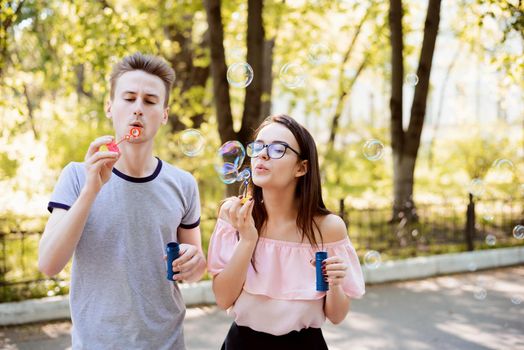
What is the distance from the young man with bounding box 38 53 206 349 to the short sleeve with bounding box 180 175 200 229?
0.06 metres

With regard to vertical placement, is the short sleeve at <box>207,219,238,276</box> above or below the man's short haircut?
below

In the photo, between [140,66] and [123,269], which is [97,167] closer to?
[123,269]

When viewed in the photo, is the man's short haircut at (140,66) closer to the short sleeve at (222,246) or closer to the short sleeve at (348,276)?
the short sleeve at (222,246)

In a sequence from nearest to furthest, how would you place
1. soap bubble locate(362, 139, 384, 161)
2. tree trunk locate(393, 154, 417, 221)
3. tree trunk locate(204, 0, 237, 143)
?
soap bubble locate(362, 139, 384, 161)
tree trunk locate(204, 0, 237, 143)
tree trunk locate(393, 154, 417, 221)

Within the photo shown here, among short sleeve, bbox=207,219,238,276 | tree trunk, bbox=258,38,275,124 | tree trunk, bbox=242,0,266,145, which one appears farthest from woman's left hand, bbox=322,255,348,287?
tree trunk, bbox=258,38,275,124

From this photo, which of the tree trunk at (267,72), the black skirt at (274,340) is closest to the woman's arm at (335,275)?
the black skirt at (274,340)

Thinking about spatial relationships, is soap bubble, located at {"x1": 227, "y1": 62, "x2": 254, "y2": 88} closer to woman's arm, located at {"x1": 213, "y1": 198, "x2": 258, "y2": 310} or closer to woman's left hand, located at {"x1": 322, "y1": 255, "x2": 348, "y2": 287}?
woman's arm, located at {"x1": 213, "y1": 198, "x2": 258, "y2": 310}

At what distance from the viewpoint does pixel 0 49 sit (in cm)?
812

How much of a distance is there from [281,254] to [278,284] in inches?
5.3

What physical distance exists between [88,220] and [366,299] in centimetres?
590

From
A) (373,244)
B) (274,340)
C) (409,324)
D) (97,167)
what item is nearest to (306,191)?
(274,340)

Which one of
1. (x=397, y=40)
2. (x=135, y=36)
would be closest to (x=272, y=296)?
(x=135, y=36)

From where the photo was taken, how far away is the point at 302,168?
2.67m

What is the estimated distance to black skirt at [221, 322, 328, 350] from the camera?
2.48m
